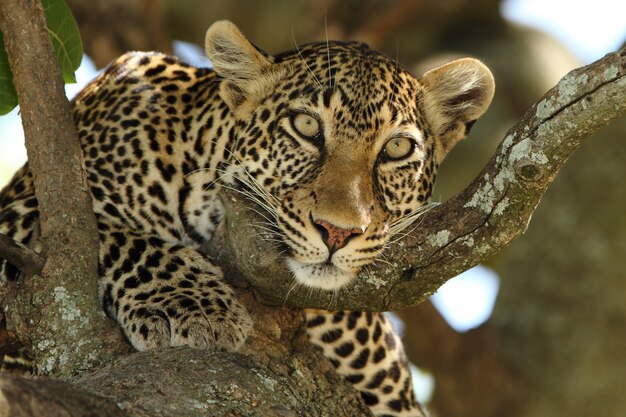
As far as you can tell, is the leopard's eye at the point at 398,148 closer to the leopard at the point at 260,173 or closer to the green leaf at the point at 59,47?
the leopard at the point at 260,173

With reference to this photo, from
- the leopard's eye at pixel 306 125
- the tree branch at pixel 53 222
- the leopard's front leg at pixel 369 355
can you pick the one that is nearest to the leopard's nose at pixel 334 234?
the leopard's eye at pixel 306 125

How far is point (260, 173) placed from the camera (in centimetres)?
571

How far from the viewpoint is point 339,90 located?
18.7ft

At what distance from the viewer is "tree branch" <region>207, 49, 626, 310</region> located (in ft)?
13.1

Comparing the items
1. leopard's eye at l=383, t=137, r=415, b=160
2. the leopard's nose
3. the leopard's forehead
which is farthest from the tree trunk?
the leopard's nose

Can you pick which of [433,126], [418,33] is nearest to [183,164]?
[433,126]

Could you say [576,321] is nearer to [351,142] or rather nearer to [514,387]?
[514,387]

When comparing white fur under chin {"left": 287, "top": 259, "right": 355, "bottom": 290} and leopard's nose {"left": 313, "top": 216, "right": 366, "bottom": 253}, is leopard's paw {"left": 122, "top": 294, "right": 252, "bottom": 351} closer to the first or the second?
white fur under chin {"left": 287, "top": 259, "right": 355, "bottom": 290}

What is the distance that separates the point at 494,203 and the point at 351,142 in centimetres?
135

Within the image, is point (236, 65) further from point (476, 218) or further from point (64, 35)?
point (476, 218)

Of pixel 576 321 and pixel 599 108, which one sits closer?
pixel 599 108

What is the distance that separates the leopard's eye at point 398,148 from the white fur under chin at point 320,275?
2.82ft

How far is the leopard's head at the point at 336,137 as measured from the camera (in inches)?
205

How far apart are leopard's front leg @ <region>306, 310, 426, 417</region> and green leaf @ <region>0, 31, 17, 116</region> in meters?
2.06
